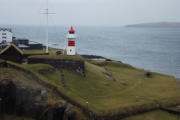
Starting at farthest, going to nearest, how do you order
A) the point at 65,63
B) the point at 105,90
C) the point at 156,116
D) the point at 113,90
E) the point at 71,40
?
the point at 71,40
the point at 65,63
the point at 113,90
the point at 105,90
the point at 156,116

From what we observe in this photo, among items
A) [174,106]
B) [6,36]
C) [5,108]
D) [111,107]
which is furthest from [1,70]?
[6,36]

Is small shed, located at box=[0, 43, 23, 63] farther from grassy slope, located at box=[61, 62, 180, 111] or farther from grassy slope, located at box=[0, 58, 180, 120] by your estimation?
grassy slope, located at box=[61, 62, 180, 111]

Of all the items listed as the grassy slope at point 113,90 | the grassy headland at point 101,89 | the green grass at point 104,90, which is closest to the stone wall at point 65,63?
the grassy headland at point 101,89

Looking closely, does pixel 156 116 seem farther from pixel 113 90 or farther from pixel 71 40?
pixel 71 40

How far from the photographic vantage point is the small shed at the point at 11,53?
33.9 m

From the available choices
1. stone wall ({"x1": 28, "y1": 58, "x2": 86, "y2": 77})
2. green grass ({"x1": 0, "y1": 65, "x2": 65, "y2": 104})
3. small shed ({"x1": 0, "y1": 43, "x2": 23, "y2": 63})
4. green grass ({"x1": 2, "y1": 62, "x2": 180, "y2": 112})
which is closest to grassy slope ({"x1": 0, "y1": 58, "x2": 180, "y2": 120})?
green grass ({"x1": 2, "y1": 62, "x2": 180, "y2": 112})

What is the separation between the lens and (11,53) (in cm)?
3434

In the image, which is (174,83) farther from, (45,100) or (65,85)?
(45,100)

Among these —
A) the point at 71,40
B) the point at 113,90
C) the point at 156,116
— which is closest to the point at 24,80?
the point at 71,40

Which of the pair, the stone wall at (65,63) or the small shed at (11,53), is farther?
the stone wall at (65,63)

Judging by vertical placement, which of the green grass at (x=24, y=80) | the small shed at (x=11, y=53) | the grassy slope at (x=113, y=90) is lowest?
the grassy slope at (x=113, y=90)

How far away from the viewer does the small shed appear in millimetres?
33875

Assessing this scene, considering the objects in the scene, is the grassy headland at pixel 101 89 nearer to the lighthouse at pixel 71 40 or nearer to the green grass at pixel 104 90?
the green grass at pixel 104 90

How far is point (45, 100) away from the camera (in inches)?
987
